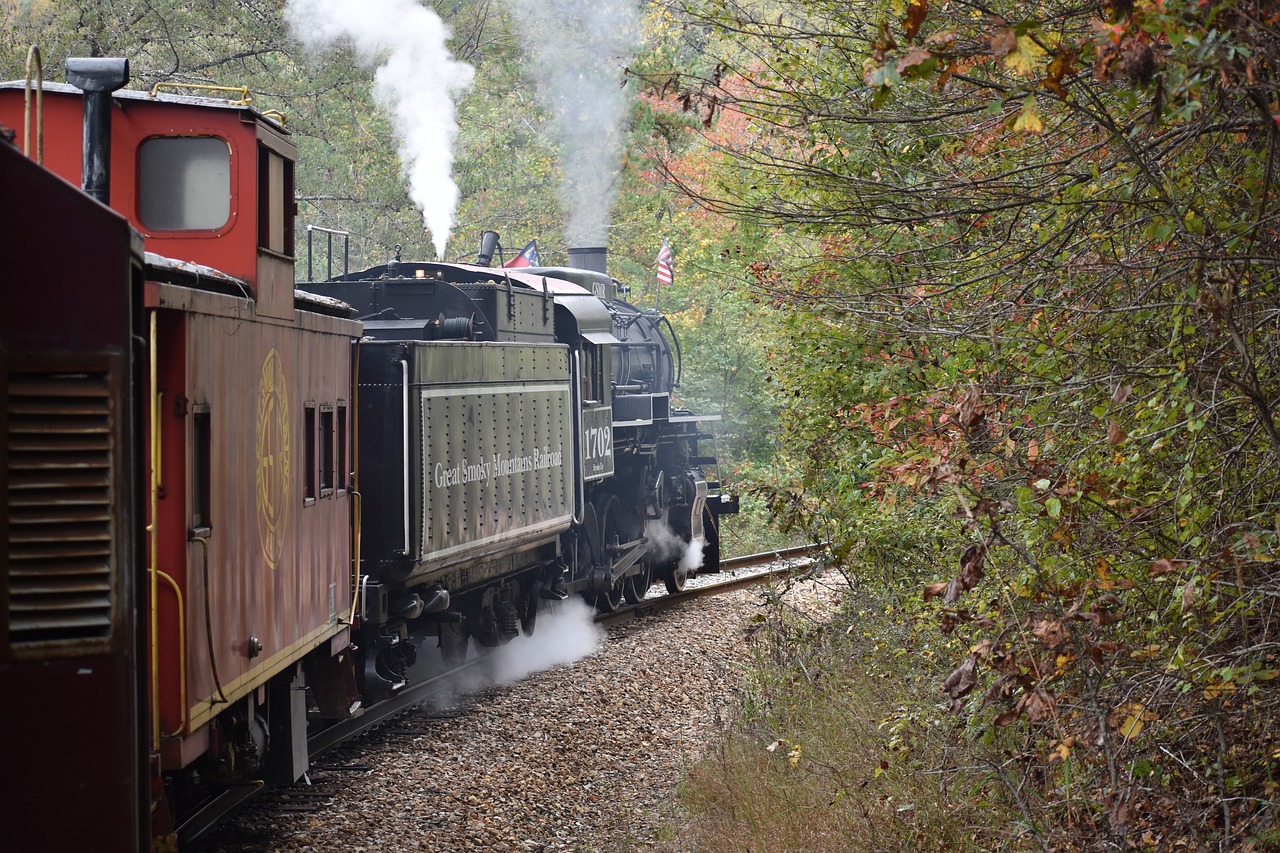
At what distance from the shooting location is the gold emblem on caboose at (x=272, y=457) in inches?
239

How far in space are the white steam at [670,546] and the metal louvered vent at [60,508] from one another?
1295cm

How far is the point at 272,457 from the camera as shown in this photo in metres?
6.29

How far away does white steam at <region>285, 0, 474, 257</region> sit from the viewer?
17094mm

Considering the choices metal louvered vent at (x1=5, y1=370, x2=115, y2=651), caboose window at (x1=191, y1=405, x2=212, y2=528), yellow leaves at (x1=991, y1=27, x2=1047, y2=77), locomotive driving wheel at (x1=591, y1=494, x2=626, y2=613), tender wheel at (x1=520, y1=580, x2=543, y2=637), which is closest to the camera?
metal louvered vent at (x1=5, y1=370, x2=115, y2=651)

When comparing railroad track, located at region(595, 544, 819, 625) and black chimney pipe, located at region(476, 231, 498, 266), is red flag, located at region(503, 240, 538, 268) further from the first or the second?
railroad track, located at region(595, 544, 819, 625)

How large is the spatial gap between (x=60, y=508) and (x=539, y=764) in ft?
19.9

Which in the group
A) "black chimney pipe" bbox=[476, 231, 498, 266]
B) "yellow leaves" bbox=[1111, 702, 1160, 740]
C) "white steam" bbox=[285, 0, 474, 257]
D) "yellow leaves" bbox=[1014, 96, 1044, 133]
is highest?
"white steam" bbox=[285, 0, 474, 257]

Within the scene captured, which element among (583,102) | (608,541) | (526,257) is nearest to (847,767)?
(608,541)

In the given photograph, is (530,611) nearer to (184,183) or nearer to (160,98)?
(184,183)

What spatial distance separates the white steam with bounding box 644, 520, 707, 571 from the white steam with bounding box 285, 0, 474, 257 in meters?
4.86

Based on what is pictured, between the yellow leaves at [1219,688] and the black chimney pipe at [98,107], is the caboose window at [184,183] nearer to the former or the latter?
the black chimney pipe at [98,107]

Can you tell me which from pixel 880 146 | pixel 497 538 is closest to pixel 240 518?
pixel 880 146

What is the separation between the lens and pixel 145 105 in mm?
6219

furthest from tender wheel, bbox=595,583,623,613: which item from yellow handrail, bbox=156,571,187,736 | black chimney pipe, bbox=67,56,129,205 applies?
yellow handrail, bbox=156,571,187,736
